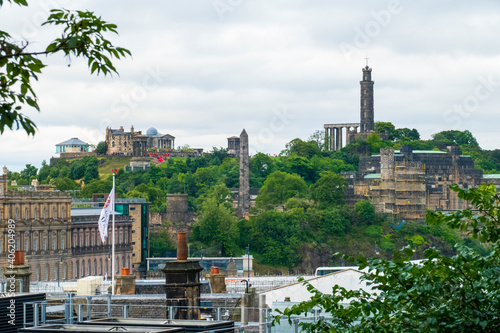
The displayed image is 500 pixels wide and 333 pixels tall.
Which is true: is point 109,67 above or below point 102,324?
above

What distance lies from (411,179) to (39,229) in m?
A: 77.1

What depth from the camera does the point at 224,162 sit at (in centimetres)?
18038

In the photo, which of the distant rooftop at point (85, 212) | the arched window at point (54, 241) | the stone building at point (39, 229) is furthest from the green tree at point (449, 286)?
the distant rooftop at point (85, 212)

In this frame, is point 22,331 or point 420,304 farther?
point 22,331

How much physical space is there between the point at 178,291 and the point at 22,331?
810 cm

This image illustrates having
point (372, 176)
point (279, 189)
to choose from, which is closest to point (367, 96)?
point (372, 176)

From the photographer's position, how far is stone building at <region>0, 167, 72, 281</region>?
8544cm

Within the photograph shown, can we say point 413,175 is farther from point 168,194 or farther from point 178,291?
point 178,291

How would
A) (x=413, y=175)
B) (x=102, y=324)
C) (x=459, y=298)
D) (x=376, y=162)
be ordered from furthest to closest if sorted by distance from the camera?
(x=376, y=162), (x=413, y=175), (x=102, y=324), (x=459, y=298)

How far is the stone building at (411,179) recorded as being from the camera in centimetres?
15588

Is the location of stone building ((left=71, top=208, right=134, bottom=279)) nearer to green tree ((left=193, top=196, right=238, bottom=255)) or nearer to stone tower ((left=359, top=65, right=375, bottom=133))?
green tree ((left=193, top=196, right=238, bottom=255))

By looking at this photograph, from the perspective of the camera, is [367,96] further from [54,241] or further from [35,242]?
[35,242]

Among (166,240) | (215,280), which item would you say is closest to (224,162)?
(166,240)

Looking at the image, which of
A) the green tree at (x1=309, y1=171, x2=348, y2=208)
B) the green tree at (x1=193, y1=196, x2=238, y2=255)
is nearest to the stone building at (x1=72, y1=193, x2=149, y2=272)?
the green tree at (x1=193, y1=196, x2=238, y2=255)
